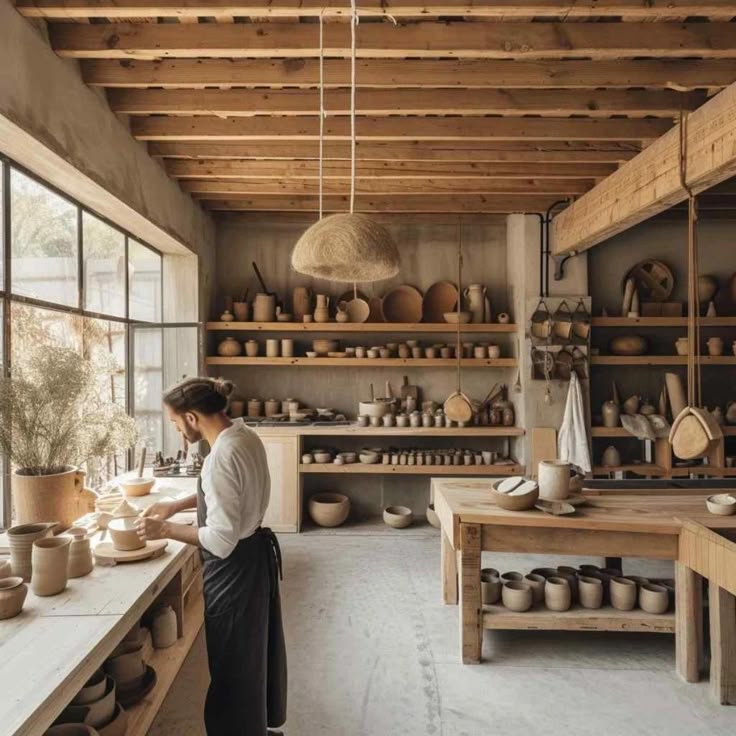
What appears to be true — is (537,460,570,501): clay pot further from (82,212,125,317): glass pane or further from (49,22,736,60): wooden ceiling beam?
(82,212,125,317): glass pane

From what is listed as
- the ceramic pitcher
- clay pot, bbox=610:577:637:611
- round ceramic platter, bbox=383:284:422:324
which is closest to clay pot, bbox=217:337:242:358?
round ceramic platter, bbox=383:284:422:324

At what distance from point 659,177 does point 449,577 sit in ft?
9.91


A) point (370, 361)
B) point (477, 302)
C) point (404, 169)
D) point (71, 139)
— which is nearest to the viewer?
point (71, 139)

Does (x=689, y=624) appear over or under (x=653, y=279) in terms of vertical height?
under

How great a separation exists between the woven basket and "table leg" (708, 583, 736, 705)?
91.6 inches

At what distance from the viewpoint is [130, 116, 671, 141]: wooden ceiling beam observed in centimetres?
365

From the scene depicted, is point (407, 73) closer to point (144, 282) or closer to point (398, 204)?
point (398, 204)

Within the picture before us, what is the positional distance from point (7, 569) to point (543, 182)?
467cm

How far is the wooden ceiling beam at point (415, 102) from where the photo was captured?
10.8 ft

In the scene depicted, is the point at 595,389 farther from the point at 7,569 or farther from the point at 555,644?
the point at 7,569

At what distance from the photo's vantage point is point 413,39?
2.73 m

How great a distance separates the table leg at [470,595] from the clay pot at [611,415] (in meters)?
2.98

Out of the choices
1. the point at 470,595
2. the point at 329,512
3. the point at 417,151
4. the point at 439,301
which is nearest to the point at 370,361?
the point at 439,301

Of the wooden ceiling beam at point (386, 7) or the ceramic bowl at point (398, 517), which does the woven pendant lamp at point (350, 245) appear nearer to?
the wooden ceiling beam at point (386, 7)
